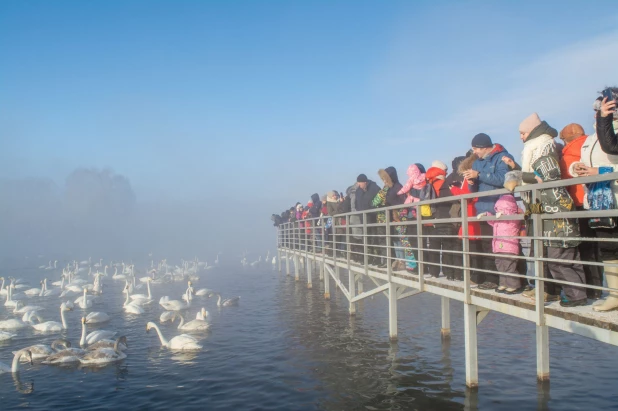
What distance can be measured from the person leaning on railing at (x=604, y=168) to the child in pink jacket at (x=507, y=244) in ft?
4.62

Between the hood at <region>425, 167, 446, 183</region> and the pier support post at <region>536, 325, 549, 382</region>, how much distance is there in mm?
3644

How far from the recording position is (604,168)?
5312mm

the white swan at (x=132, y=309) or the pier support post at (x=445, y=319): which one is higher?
the pier support post at (x=445, y=319)

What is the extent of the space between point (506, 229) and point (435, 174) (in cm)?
326

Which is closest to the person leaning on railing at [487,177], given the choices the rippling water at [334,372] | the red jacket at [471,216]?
the red jacket at [471,216]

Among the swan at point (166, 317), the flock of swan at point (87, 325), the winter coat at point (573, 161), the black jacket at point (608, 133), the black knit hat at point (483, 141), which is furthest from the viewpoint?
the swan at point (166, 317)

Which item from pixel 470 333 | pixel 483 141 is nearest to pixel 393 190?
pixel 483 141

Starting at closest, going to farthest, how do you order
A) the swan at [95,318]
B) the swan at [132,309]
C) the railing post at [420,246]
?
the railing post at [420,246], the swan at [95,318], the swan at [132,309]

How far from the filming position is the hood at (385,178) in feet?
40.2

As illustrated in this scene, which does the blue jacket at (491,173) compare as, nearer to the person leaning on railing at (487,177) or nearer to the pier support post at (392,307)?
the person leaning on railing at (487,177)

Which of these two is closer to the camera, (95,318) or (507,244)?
(507,244)

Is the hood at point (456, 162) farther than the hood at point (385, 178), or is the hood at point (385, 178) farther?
the hood at point (385, 178)

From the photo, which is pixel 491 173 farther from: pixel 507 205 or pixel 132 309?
pixel 132 309

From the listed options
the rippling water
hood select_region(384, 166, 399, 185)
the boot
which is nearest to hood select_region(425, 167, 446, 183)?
hood select_region(384, 166, 399, 185)
